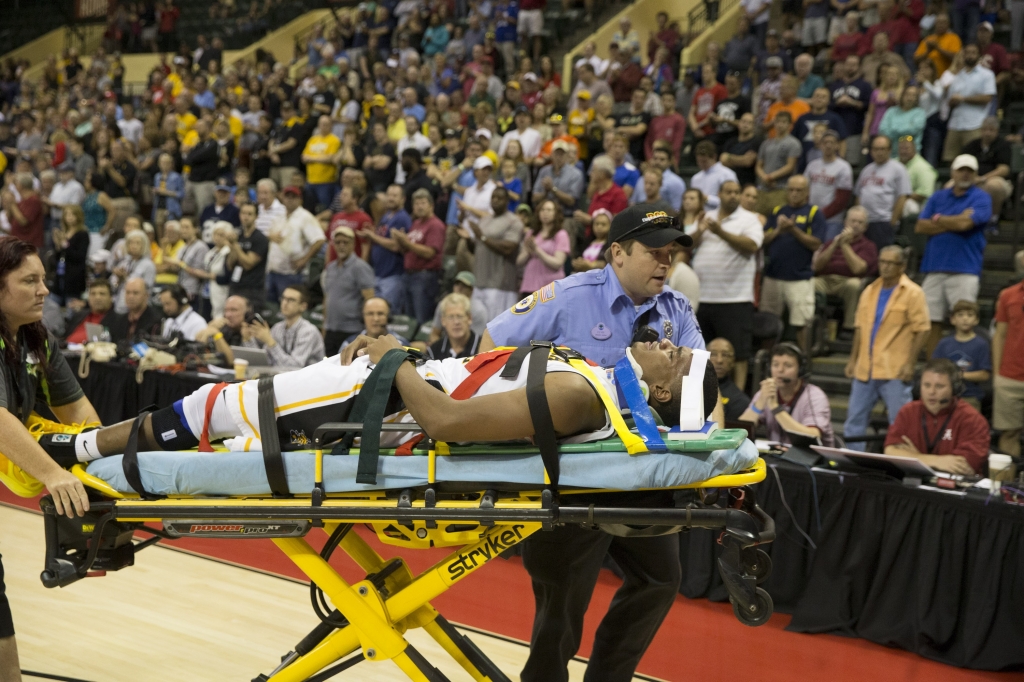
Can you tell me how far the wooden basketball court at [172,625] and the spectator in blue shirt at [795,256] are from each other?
4280 mm

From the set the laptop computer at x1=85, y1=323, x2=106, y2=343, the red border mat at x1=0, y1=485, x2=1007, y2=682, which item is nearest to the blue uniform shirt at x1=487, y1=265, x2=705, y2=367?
the red border mat at x1=0, y1=485, x2=1007, y2=682

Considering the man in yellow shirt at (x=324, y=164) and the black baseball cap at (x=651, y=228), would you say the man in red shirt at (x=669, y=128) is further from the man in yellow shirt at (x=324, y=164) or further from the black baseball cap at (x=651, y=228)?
the black baseball cap at (x=651, y=228)

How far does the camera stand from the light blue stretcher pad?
255 cm

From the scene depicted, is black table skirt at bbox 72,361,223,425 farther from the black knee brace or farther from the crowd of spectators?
the black knee brace

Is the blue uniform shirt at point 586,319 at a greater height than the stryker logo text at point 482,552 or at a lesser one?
greater

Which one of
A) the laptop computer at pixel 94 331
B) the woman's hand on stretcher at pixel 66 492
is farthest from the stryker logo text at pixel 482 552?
the laptop computer at pixel 94 331

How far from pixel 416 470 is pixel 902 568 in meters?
2.71

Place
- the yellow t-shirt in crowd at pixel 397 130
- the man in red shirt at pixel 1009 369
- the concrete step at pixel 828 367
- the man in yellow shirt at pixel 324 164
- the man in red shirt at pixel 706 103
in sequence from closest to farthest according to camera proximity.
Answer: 1. the man in red shirt at pixel 1009 369
2. the concrete step at pixel 828 367
3. the man in red shirt at pixel 706 103
4. the yellow t-shirt in crowd at pixel 397 130
5. the man in yellow shirt at pixel 324 164

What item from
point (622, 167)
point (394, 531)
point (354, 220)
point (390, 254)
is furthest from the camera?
point (354, 220)

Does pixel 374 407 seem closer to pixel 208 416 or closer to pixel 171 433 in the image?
pixel 208 416

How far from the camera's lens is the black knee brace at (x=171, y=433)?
118 inches

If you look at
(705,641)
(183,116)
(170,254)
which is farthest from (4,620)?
(183,116)

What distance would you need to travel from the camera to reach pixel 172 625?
437 cm

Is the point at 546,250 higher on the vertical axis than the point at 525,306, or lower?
lower
